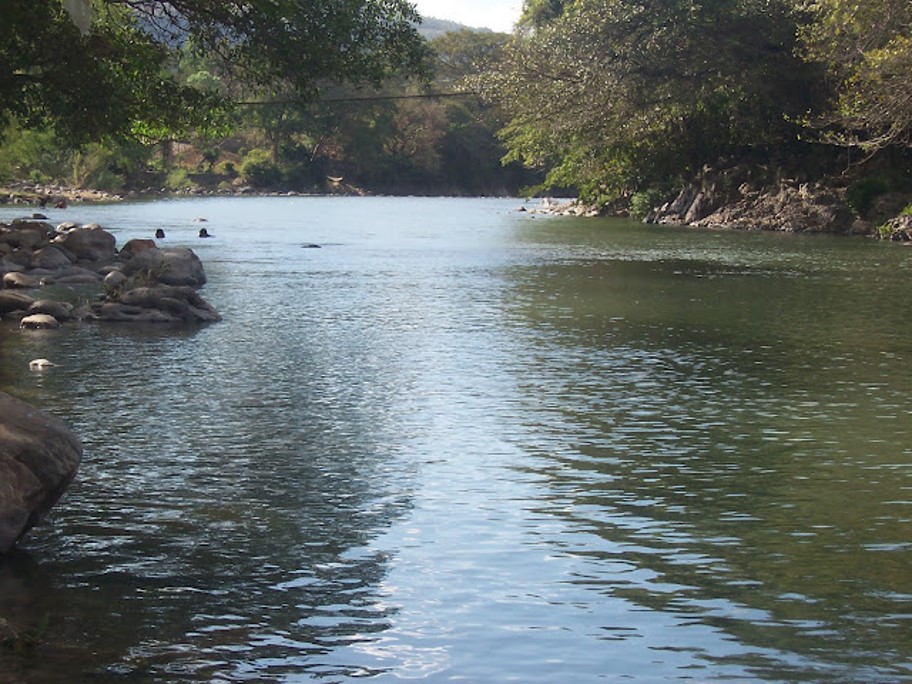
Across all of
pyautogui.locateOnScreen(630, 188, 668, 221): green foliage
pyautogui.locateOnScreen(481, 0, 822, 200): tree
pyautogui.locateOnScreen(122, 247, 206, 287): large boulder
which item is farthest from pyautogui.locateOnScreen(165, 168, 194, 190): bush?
pyautogui.locateOnScreen(122, 247, 206, 287): large boulder

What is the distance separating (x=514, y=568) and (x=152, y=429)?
203 inches

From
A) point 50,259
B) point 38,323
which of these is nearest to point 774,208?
point 50,259

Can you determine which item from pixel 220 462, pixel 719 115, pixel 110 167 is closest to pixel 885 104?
pixel 719 115

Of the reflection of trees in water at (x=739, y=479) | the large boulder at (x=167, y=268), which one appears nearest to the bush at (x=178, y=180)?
the large boulder at (x=167, y=268)

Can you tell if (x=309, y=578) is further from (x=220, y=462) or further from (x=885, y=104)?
(x=885, y=104)

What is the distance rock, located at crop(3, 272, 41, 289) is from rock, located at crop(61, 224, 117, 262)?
5412 millimetres

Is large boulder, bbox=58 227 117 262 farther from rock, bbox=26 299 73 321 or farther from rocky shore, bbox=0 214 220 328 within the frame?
rock, bbox=26 299 73 321

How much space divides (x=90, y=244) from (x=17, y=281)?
7.00m

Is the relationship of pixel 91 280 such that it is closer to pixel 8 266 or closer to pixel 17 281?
pixel 8 266

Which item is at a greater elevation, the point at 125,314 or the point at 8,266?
the point at 8,266

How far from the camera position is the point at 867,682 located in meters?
6.30

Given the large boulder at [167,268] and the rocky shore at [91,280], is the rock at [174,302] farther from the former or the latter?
the large boulder at [167,268]

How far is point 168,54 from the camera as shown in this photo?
2539 cm

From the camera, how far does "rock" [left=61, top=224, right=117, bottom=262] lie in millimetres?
31156
